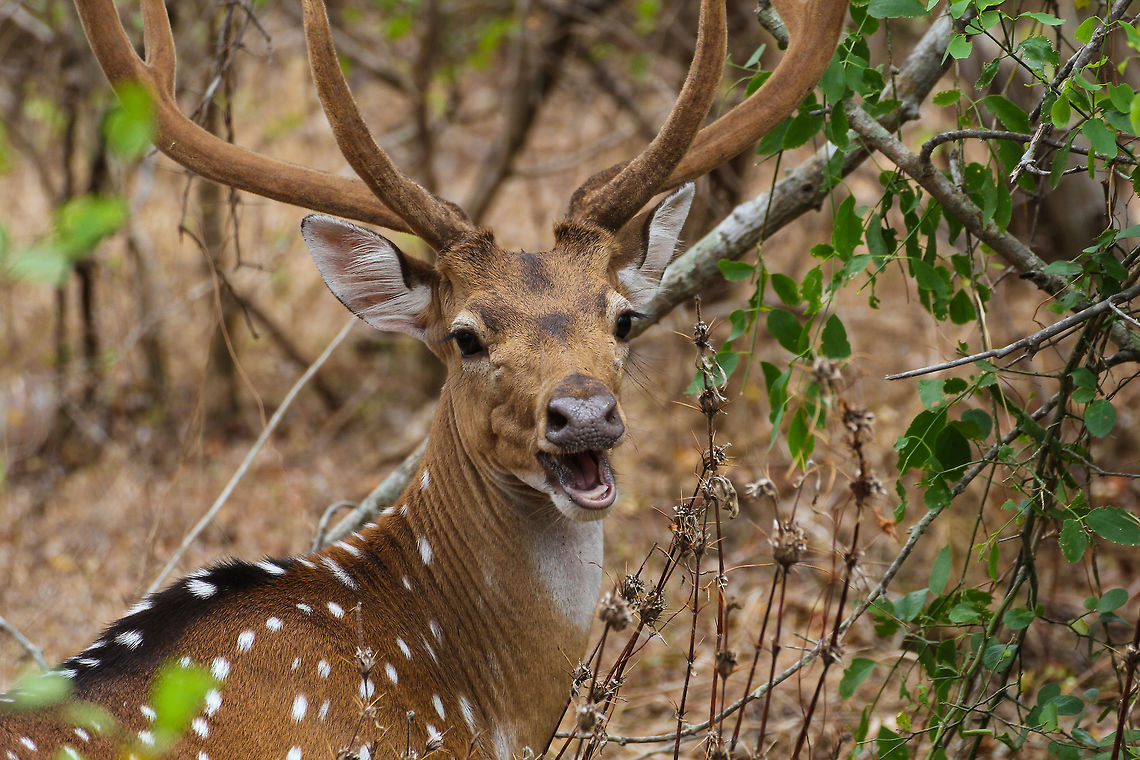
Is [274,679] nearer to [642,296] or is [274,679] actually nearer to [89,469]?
[642,296]

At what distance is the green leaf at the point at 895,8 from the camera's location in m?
3.36

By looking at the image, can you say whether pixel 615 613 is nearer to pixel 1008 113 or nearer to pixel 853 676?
pixel 853 676

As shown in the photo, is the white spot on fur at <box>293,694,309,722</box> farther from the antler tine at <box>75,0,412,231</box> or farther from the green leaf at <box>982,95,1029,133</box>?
the green leaf at <box>982,95,1029,133</box>

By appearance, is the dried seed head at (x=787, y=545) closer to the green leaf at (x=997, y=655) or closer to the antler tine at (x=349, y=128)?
the green leaf at (x=997, y=655)

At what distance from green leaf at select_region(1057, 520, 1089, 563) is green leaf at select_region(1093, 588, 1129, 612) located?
0.25 metres

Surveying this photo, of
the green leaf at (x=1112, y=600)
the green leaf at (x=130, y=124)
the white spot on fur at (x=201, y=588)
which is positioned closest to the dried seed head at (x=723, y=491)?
the green leaf at (x=1112, y=600)

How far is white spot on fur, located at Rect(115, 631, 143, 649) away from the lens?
347 cm

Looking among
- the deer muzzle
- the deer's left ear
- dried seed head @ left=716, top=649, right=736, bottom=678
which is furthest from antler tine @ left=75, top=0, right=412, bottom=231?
dried seed head @ left=716, top=649, right=736, bottom=678

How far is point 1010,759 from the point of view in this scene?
4.27m

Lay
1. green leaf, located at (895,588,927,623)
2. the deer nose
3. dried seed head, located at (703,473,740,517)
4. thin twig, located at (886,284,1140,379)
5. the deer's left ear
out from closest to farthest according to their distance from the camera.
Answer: dried seed head, located at (703,473,740,517) < thin twig, located at (886,284,1140,379) < the deer nose < green leaf, located at (895,588,927,623) < the deer's left ear

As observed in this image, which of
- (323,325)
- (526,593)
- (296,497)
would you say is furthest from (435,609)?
(323,325)

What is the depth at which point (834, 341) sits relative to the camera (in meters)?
3.76

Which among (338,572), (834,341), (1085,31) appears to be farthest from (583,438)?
(1085,31)

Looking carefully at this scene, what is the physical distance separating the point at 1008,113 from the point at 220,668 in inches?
122
